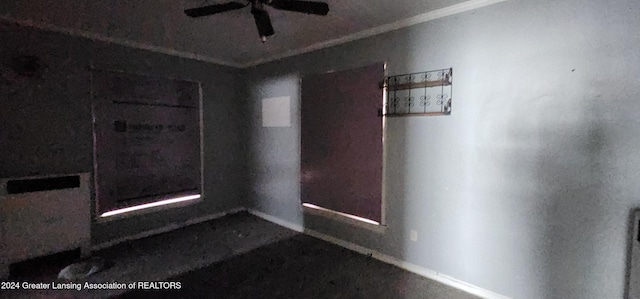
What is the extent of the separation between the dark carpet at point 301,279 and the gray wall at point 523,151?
10.6 inches

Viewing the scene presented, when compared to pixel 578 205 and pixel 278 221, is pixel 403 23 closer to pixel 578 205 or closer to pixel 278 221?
pixel 578 205

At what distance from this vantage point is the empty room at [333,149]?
1.93 m

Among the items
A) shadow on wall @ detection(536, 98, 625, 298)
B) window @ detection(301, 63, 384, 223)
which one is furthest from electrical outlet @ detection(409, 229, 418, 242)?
shadow on wall @ detection(536, 98, 625, 298)

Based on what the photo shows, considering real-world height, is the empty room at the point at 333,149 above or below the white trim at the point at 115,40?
below

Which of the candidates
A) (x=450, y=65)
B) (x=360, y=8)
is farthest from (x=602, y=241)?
(x=360, y=8)

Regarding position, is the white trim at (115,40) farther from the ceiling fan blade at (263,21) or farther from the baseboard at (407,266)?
the baseboard at (407,266)

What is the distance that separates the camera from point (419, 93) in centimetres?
268

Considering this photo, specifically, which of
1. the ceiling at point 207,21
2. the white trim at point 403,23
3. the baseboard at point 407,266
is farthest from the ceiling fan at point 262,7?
the baseboard at point 407,266

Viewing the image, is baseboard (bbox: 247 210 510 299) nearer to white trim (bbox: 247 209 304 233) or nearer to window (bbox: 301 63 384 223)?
white trim (bbox: 247 209 304 233)

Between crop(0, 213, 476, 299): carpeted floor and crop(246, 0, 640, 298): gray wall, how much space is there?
0.41 meters

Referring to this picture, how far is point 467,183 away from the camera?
2.43 meters

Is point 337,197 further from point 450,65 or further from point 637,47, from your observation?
point 637,47

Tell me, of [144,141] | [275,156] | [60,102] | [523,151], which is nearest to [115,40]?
[60,102]

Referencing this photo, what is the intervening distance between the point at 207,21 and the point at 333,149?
188 cm
